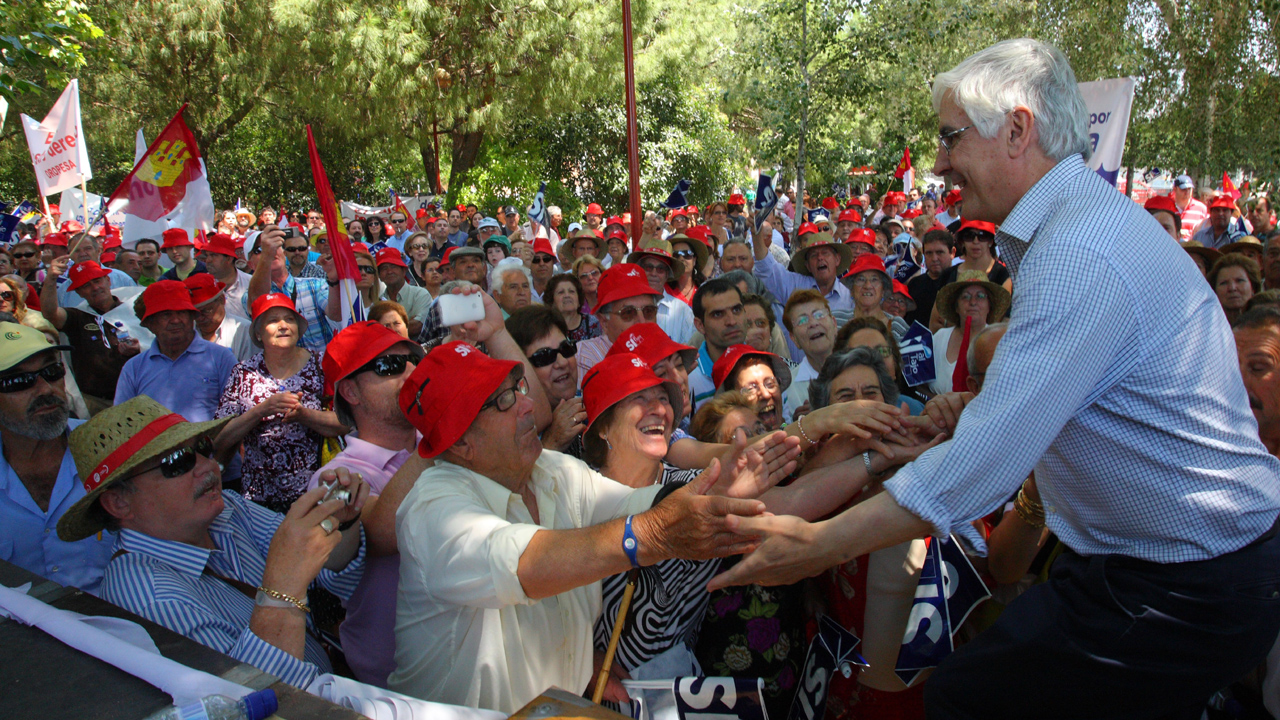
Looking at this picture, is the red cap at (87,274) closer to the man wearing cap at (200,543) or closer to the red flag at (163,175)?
the red flag at (163,175)

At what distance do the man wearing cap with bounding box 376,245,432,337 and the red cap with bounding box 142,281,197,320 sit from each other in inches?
103

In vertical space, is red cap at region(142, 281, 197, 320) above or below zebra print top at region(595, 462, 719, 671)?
above

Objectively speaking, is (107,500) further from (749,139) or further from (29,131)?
(749,139)

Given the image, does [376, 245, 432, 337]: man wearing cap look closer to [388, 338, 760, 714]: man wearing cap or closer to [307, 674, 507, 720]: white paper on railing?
[388, 338, 760, 714]: man wearing cap

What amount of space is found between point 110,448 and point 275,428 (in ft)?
6.24

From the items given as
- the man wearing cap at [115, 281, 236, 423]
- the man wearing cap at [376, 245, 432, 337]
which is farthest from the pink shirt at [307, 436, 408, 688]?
the man wearing cap at [376, 245, 432, 337]

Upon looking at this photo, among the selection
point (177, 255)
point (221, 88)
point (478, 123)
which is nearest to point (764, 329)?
point (177, 255)

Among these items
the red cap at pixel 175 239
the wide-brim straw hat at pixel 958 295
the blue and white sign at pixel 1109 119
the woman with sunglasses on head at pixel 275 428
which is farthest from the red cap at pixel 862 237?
the red cap at pixel 175 239

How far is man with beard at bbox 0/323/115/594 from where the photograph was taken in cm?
318

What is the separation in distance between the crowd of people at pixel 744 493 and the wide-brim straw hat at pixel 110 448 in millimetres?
11

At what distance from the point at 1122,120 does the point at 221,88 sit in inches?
1008

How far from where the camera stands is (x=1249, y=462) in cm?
183

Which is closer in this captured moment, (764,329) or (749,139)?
(764,329)

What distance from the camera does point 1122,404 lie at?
1823mm
